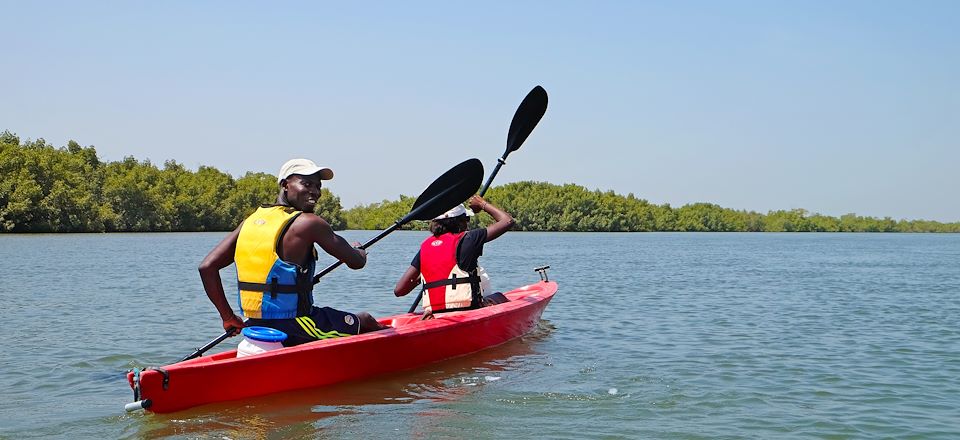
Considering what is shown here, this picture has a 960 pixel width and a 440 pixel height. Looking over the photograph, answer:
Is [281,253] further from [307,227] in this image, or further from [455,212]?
[455,212]

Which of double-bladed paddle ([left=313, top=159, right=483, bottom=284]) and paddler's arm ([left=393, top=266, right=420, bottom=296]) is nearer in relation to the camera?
double-bladed paddle ([left=313, top=159, right=483, bottom=284])

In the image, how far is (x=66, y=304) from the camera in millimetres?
13320

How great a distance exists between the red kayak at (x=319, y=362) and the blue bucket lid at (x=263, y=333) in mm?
105

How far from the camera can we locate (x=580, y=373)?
806 centimetres

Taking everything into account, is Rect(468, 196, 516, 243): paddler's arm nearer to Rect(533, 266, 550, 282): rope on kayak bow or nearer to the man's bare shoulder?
the man's bare shoulder

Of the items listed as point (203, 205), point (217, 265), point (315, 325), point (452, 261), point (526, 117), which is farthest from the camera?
point (203, 205)

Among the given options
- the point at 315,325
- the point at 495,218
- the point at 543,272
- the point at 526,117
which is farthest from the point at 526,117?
the point at 315,325

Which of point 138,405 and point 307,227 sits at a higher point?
point 307,227

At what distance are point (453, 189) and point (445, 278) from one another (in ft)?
3.33

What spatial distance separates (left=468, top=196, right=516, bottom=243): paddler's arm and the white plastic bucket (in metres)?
2.49

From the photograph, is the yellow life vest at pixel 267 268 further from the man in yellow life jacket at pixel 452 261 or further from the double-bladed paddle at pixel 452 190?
the man in yellow life jacket at pixel 452 261

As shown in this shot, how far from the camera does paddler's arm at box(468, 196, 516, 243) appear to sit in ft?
27.3

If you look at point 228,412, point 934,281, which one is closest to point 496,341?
point 228,412

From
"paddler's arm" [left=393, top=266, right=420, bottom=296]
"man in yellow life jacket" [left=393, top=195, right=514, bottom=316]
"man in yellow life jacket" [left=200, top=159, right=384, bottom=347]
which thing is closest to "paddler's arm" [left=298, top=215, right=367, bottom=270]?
"man in yellow life jacket" [left=200, top=159, right=384, bottom=347]
